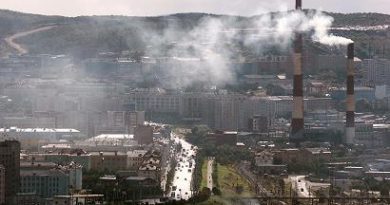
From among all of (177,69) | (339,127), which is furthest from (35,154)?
(177,69)

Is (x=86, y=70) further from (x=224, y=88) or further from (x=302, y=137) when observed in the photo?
(x=302, y=137)

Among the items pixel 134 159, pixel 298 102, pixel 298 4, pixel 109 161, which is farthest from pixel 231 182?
pixel 298 4

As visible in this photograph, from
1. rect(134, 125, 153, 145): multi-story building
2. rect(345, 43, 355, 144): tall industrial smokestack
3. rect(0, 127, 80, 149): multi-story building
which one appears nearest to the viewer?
rect(0, 127, 80, 149): multi-story building

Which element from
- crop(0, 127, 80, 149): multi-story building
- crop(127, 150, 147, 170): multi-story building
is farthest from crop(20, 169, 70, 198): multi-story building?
crop(0, 127, 80, 149): multi-story building

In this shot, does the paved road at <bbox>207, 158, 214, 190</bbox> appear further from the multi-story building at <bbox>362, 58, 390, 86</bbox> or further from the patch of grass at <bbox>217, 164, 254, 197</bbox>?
Answer: the multi-story building at <bbox>362, 58, 390, 86</bbox>

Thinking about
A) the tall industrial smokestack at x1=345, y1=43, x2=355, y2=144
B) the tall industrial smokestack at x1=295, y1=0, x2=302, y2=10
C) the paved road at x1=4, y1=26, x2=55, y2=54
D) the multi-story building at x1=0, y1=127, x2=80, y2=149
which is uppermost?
the paved road at x1=4, y1=26, x2=55, y2=54
